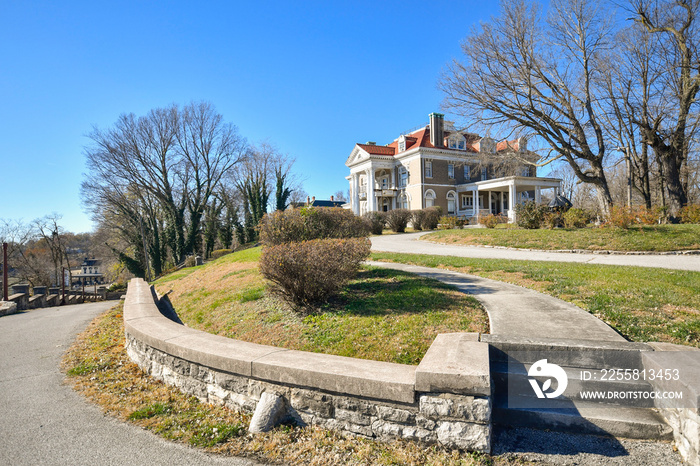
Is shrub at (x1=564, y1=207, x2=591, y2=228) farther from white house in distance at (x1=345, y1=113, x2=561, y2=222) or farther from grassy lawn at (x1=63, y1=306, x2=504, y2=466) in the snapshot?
white house in distance at (x1=345, y1=113, x2=561, y2=222)

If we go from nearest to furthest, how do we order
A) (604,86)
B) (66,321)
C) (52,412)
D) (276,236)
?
(52,412) < (276,236) < (66,321) < (604,86)

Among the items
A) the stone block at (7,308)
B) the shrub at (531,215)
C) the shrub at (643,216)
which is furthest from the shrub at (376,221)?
the stone block at (7,308)

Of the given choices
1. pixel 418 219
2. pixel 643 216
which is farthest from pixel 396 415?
pixel 418 219

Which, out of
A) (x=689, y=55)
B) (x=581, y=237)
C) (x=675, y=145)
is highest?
(x=689, y=55)

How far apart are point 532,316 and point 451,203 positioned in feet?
112

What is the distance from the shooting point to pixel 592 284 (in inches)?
253

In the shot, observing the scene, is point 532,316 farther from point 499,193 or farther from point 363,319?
point 499,193

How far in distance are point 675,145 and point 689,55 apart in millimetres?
3992

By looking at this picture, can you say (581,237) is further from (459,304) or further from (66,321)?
(66,321)

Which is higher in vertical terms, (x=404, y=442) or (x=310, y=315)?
(x=310, y=315)

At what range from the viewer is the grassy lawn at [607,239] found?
468 inches

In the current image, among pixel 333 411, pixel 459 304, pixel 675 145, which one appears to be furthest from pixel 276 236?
pixel 675 145

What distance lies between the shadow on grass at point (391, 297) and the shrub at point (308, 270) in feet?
1.07

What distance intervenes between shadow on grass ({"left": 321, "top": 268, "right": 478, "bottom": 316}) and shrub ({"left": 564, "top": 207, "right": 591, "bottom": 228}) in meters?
11.0
